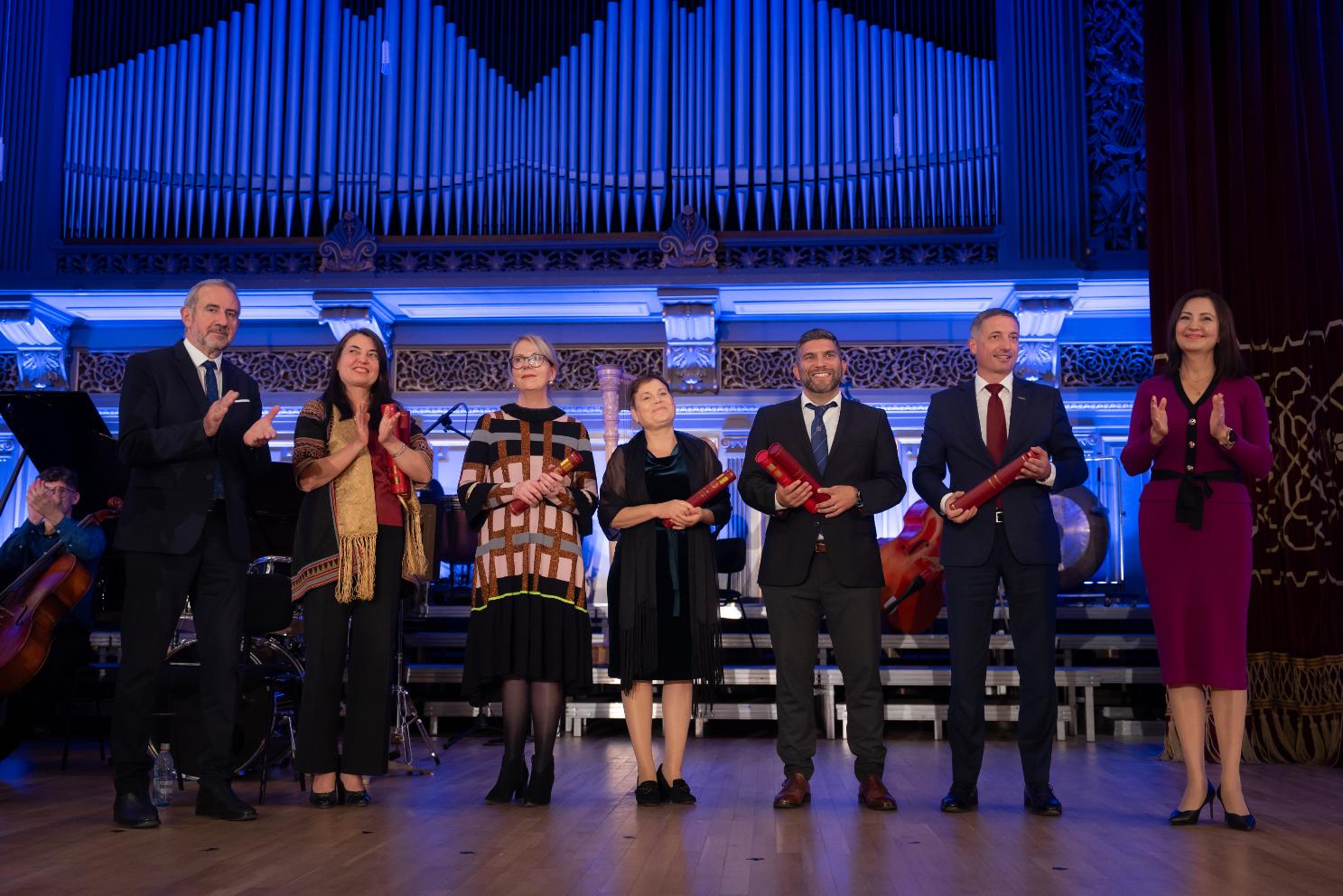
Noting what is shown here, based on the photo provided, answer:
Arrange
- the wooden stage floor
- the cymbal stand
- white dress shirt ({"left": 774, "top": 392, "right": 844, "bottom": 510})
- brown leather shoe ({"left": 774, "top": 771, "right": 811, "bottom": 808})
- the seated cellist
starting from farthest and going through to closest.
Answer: the seated cellist, the cymbal stand, white dress shirt ({"left": 774, "top": 392, "right": 844, "bottom": 510}), brown leather shoe ({"left": 774, "top": 771, "right": 811, "bottom": 808}), the wooden stage floor

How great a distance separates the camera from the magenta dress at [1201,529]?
3.26 m

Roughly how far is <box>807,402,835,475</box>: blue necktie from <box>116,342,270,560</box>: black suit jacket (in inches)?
62.5

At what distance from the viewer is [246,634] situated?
433 cm

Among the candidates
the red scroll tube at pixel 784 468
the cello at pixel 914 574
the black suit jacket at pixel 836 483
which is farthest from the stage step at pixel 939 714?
the red scroll tube at pixel 784 468

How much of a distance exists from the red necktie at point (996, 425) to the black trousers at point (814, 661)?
1.74 feet

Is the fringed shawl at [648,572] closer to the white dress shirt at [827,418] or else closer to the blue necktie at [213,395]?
the white dress shirt at [827,418]

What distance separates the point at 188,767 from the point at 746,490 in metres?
1.98

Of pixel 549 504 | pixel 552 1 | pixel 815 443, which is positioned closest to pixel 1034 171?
pixel 552 1

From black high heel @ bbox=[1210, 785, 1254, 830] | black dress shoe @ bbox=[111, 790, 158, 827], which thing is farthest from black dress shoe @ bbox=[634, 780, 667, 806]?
black high heel @ bbox=[1210, 785, 1254, 830]

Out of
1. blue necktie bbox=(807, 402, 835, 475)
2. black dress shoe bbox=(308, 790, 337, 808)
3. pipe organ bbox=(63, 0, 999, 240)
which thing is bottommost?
black dress shoe bbox=(308, 790, 337, 808)

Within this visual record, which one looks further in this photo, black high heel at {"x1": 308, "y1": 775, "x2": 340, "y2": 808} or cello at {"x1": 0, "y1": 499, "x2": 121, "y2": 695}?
cello at {"x1": 0, "y1": 499, "x2": 121, "y2": 695}

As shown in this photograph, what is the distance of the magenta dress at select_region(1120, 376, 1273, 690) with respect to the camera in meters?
3.26

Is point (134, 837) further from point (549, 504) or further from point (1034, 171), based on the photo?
point (1034, 171)

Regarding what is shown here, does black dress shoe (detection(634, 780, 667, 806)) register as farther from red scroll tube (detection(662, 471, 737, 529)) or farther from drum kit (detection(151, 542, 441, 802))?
drum kit (detection(151, 542, 441, 802))
